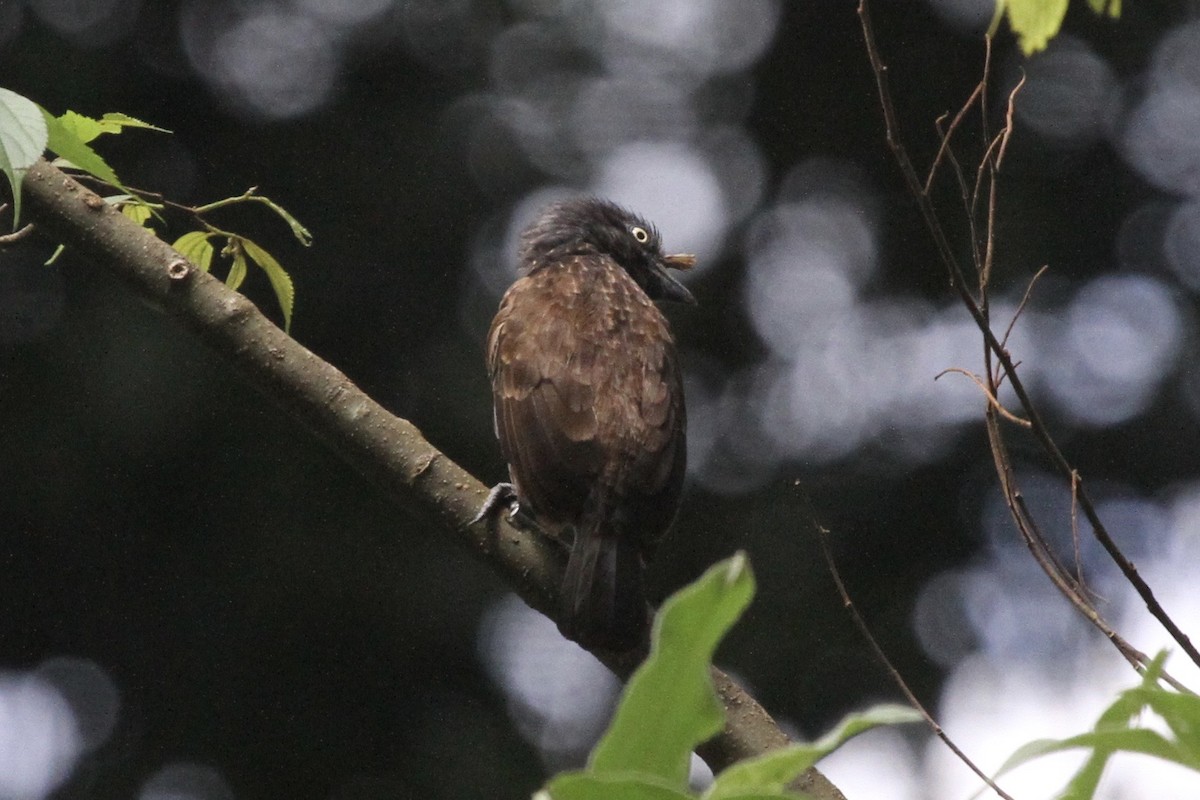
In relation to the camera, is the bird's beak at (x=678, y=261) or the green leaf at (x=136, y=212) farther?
the bird's beak at (x=678, y=261)

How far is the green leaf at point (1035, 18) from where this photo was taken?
1.42m

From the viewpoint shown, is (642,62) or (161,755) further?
(642,62)

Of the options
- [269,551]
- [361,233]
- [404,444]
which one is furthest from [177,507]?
[404,444]

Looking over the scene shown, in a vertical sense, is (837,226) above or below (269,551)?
above

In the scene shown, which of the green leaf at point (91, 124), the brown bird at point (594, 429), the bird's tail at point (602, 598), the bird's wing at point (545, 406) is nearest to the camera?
the green leaf at point (91, 124)

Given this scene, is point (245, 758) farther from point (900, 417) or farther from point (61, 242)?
point (61, 242)

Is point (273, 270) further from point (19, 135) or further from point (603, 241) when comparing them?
point (603, 241)

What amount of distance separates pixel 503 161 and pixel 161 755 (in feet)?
11.0

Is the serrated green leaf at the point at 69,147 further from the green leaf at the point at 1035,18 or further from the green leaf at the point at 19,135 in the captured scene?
the green leaf at the point at 1035,18

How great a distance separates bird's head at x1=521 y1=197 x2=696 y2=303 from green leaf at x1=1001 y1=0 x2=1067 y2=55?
303 centimetres

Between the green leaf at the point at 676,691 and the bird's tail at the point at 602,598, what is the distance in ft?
5.90

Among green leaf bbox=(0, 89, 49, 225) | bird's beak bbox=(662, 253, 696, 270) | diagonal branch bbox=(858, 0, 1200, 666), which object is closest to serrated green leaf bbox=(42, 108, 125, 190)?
green leaf bbox=(0, 89, 49, 225)

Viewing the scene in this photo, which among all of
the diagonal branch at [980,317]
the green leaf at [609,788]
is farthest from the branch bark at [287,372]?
the green leaf at [609,788]

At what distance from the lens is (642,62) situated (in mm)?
7578
